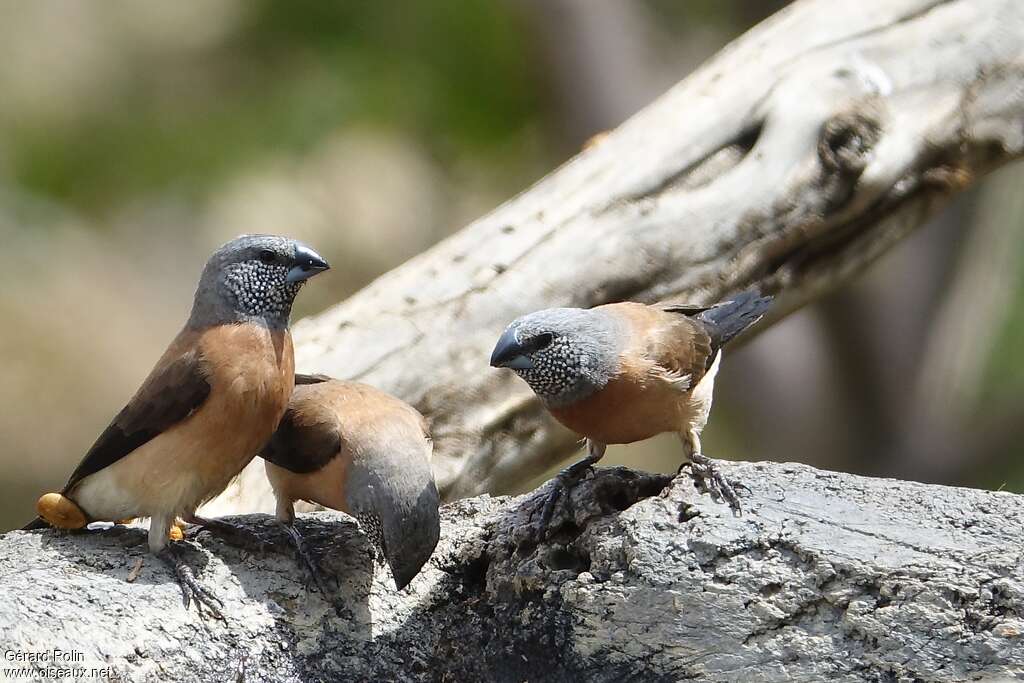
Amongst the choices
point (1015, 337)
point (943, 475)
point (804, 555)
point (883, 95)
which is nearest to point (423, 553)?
point (804, 555)

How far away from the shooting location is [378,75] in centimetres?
1037

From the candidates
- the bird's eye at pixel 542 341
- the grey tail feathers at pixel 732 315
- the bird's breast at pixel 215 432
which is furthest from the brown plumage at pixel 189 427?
the grey tail feathers at pixel 732 315

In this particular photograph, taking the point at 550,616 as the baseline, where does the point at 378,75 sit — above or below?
above

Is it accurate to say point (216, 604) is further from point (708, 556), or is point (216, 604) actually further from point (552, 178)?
point (552, 178)

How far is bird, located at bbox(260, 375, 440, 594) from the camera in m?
3.86

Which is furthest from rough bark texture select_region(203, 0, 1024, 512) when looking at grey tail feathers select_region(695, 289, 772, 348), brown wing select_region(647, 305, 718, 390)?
brown wing select_region(647, 305, 718, 390)

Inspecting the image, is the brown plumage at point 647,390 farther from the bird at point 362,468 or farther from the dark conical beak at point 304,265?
the dark conical beak at point 304,265

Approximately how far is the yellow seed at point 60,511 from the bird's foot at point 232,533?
0.36 metres

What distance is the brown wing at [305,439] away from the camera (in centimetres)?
413

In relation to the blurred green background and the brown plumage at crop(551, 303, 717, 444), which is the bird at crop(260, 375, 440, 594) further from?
the blurred green background

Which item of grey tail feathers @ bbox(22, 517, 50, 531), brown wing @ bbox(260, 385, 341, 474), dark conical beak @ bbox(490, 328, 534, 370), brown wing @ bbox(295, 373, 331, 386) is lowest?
grey tail feathers @ bbox(22, 517, 50, 531)

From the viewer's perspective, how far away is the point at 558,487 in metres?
3.90

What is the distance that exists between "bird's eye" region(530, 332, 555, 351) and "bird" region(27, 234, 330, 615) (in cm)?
73

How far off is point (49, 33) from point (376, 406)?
386 inches
